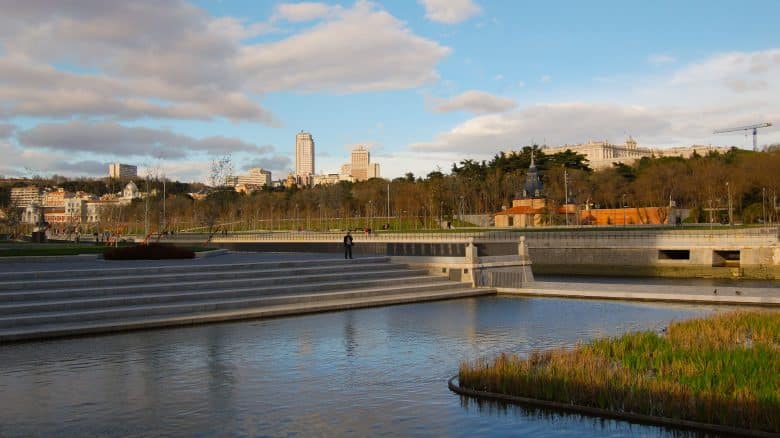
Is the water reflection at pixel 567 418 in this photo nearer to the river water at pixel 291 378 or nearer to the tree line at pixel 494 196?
the river water at pixel 291 378

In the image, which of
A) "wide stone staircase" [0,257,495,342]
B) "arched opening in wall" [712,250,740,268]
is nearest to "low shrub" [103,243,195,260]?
"wide stone staircase" [0,257,495,342]

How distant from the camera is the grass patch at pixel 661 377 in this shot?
8.67 meters

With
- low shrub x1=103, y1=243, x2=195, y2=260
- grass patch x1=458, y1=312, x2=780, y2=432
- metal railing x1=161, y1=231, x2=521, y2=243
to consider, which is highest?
low shrub x1=103, y1=243, x2=195, y2=260

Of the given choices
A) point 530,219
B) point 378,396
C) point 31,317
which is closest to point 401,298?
point 31,317

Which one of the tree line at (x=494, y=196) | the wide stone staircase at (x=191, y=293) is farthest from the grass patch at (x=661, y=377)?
the tree line at (x=494, y=196)

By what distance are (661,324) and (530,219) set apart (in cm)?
6157

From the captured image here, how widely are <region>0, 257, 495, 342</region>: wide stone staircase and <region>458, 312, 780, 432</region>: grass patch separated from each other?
32.8 ft

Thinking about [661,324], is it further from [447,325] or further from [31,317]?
[31,317]

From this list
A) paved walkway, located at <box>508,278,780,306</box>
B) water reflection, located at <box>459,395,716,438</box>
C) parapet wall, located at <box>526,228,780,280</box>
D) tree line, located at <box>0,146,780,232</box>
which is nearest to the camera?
water reflection, located at <box>459,395,716,438</box>

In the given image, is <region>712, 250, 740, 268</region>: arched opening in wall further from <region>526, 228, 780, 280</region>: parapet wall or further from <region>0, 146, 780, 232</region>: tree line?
<region>0, 146, 780, 232</region>: tree line

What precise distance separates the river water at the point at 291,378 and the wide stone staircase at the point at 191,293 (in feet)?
3.18

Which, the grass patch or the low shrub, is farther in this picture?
the low shrub

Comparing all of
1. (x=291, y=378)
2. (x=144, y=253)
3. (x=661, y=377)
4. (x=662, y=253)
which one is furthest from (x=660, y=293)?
(x=662, y=253)

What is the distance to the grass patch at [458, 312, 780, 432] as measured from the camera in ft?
28.5
